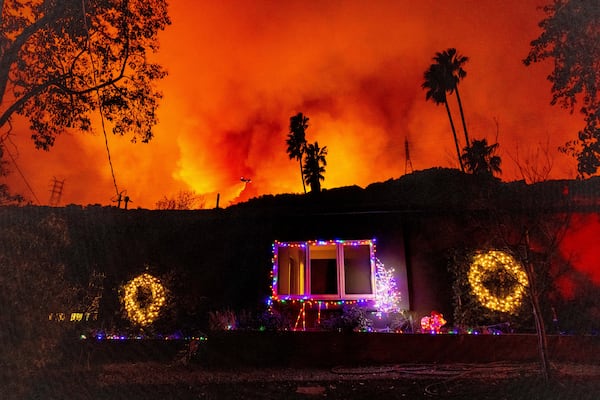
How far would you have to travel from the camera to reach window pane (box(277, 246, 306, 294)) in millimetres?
10547

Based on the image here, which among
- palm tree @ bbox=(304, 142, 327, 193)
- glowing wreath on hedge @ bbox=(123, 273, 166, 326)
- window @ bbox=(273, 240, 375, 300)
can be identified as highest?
palm tree @ bbox=(304, 142, 327, 193)

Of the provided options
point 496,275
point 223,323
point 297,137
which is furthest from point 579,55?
point 297,137

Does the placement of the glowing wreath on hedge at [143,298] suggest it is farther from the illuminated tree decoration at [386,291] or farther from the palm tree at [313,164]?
the palm tree at [313,164]

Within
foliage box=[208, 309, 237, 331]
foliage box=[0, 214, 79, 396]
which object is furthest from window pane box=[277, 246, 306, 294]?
foliage box=[0, 214, 79, 396]

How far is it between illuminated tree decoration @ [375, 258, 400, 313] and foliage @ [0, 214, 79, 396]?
691cm

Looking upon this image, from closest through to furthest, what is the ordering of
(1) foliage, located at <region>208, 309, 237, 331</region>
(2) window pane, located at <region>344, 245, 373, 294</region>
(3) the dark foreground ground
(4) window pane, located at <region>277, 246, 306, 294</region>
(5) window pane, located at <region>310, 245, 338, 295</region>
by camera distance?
(3) the dark foreground ground < (1) foliage, located at <region>208, 309, 237, 331</region> < (2) window pane, located at <region>344, 245, 373, 294</region> < (4) window pane, located at <region>277, 246, 306, 294</region> < (5) window pane, located at <region>310, 245, 338, 295</region>

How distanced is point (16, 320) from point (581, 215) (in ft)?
39.1

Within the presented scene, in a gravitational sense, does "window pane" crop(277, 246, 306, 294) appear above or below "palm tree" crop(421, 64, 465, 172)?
below

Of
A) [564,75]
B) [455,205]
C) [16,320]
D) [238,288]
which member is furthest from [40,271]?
[564,75]

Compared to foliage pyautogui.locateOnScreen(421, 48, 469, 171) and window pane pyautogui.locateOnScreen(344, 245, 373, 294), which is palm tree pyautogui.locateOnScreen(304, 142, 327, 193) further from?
window pane pyautogui.locateOnScreen(344, 245, 373, 294)

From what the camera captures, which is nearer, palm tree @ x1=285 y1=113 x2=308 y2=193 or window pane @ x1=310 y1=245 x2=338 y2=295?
window pane @ x1=310 y1=245 x2=338 y2=295

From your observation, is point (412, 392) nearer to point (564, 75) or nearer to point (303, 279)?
point (303, 279)

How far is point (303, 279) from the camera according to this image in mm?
11094

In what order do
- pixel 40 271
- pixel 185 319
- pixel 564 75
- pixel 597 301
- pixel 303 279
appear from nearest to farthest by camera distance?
pixel 40 271
pixel 597 301
pixel 564 75
pixel 185 319
pixel 303 279
